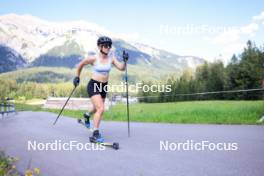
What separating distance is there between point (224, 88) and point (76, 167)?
63.9m

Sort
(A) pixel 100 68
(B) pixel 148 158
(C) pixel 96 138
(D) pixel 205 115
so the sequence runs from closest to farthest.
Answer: (B) pixel 148 158
(C) pixel 96 138
(A) pixel 100 68
(D) pixel 205 115

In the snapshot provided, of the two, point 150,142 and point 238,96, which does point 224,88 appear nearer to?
point 238,96

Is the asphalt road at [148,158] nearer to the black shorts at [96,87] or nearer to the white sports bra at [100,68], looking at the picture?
the black shorts at [96,87]

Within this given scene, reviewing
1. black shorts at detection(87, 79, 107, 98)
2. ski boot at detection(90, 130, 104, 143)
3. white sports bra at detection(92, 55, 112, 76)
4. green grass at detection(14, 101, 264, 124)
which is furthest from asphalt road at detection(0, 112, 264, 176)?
green grass at detection(14, 101, 264, 124)

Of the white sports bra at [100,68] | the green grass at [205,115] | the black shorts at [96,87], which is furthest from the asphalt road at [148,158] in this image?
the green grass at [205,115]

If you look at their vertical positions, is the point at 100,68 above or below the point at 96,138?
above

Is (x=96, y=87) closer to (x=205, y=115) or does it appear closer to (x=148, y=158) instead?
(x=148, y=158)

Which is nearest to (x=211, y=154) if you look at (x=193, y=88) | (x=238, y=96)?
(x=238, y=96)

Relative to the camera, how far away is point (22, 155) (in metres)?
5.88

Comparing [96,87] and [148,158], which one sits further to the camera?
[96,87]

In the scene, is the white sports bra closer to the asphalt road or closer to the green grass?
the asphalt road

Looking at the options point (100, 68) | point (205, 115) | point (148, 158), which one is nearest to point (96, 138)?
point (100, 68)

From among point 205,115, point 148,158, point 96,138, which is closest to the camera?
point 148,158

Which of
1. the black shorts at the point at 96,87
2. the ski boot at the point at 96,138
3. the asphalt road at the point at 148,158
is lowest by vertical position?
the asphalt road at the point at 148,158
